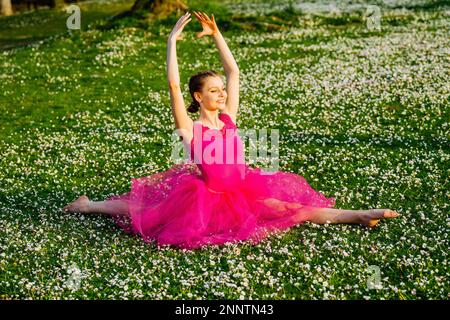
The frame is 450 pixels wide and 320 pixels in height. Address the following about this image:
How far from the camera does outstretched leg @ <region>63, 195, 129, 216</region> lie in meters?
9.75

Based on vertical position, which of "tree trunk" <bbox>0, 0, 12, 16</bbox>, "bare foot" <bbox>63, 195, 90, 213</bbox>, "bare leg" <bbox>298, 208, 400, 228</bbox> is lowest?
"tree trunk" <bbox>0, 0, 12, 16</bbox>

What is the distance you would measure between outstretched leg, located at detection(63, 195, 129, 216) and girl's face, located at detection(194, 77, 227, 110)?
1928 mm

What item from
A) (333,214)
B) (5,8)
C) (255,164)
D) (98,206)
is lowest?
(5,8)

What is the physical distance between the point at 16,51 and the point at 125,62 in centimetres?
561

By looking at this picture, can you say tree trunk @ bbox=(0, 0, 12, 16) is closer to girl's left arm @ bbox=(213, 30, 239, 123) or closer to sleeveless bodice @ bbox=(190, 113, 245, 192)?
girl's left arm @ bbox=(213, 30, 239, 123)

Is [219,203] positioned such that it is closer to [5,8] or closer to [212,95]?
[212,95]

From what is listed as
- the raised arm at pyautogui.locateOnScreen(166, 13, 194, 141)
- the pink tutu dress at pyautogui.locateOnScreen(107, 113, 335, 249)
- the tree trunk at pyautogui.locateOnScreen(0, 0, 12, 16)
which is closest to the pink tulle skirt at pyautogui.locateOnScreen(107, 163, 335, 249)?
the pink tutu dress at pyautogui.locateOnScreen(107, 113, 335, 249)

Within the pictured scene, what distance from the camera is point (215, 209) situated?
9039 mm

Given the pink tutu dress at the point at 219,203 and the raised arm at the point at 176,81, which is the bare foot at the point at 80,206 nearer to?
the pink tutu dress at the point at 219,203

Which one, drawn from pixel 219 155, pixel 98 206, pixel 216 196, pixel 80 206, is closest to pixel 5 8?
pixel 80 206

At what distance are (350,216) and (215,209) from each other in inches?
72.8

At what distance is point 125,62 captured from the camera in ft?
70.0
